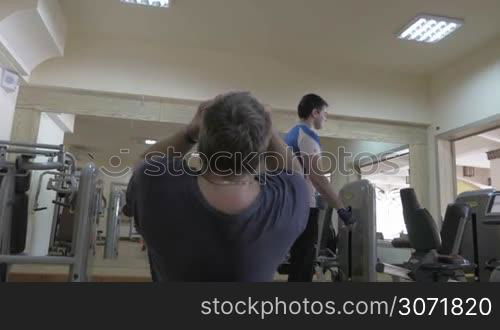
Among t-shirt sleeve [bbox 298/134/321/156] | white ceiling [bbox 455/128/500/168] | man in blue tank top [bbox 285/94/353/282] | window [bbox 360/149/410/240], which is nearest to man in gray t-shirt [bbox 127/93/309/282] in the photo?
man in blue tank top [bbox 285/94/353/282]

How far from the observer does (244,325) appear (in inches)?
26.9

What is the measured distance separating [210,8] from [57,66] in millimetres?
1709

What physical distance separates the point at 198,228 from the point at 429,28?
3816 millimetres

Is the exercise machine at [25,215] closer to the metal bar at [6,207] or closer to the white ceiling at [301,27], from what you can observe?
the metal bar at [6,207]

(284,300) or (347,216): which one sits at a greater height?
(347,216)

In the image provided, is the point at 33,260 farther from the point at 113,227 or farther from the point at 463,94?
the point at 463,94

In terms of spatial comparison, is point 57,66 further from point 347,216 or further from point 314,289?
point 314,289

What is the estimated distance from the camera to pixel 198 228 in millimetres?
738

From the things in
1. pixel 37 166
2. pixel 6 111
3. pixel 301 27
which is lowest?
pixel 37 166

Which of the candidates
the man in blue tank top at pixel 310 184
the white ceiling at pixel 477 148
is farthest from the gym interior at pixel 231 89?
the man in blue tank top at pixel 310 184

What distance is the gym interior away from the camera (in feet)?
10.4

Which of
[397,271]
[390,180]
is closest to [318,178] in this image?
[397,271]

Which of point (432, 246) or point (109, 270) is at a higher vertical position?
point (432, 246)

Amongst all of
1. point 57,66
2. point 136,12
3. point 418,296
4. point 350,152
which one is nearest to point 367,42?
point 350,152
